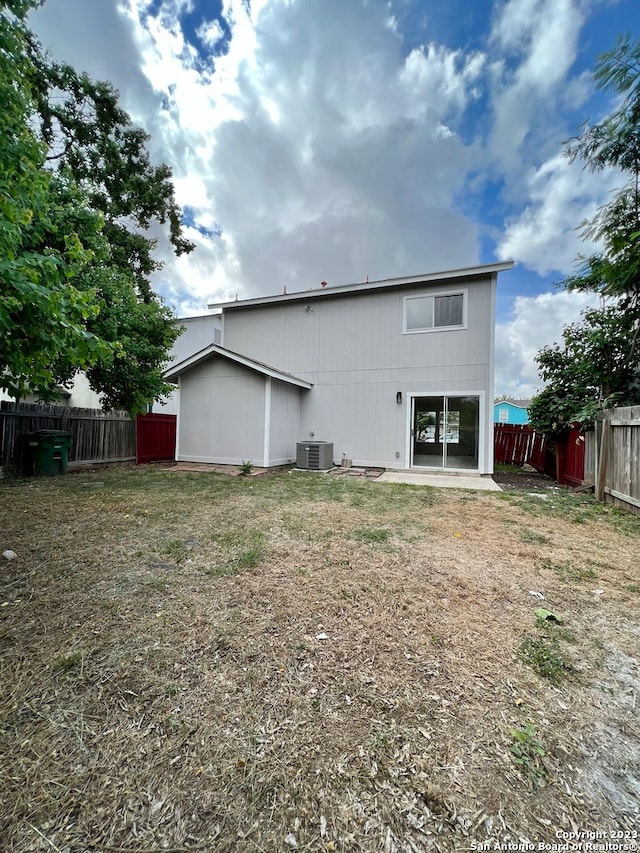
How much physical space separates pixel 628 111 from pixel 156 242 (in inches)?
595

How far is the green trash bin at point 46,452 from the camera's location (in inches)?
289

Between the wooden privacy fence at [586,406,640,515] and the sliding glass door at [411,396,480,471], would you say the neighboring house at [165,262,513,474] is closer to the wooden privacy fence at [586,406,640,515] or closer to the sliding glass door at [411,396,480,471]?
the sliding glass door at [411,396,480,471]

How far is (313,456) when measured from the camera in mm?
9273

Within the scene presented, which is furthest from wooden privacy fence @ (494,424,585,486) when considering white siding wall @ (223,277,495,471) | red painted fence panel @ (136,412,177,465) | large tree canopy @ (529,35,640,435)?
red painted fence panel @ (136,412,177,465)

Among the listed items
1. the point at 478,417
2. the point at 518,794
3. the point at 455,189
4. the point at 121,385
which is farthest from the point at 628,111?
the point at 121,385

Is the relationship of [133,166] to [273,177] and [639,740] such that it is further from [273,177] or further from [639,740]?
[639,740]

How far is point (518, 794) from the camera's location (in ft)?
3.98

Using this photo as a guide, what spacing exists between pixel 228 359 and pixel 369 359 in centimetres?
396

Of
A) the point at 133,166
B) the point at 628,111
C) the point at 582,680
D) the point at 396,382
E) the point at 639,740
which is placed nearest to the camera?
the point at 639,740

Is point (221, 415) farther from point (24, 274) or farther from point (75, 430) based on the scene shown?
point (24, 274)

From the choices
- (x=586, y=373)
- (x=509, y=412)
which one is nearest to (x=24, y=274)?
(x=586, y=373)

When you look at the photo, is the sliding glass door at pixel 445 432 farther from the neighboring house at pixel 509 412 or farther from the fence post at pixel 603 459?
the neighboring house at pixel 509 412

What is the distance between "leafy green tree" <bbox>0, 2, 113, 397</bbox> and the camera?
8.40 feet

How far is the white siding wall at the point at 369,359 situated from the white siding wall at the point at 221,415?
2.08m
